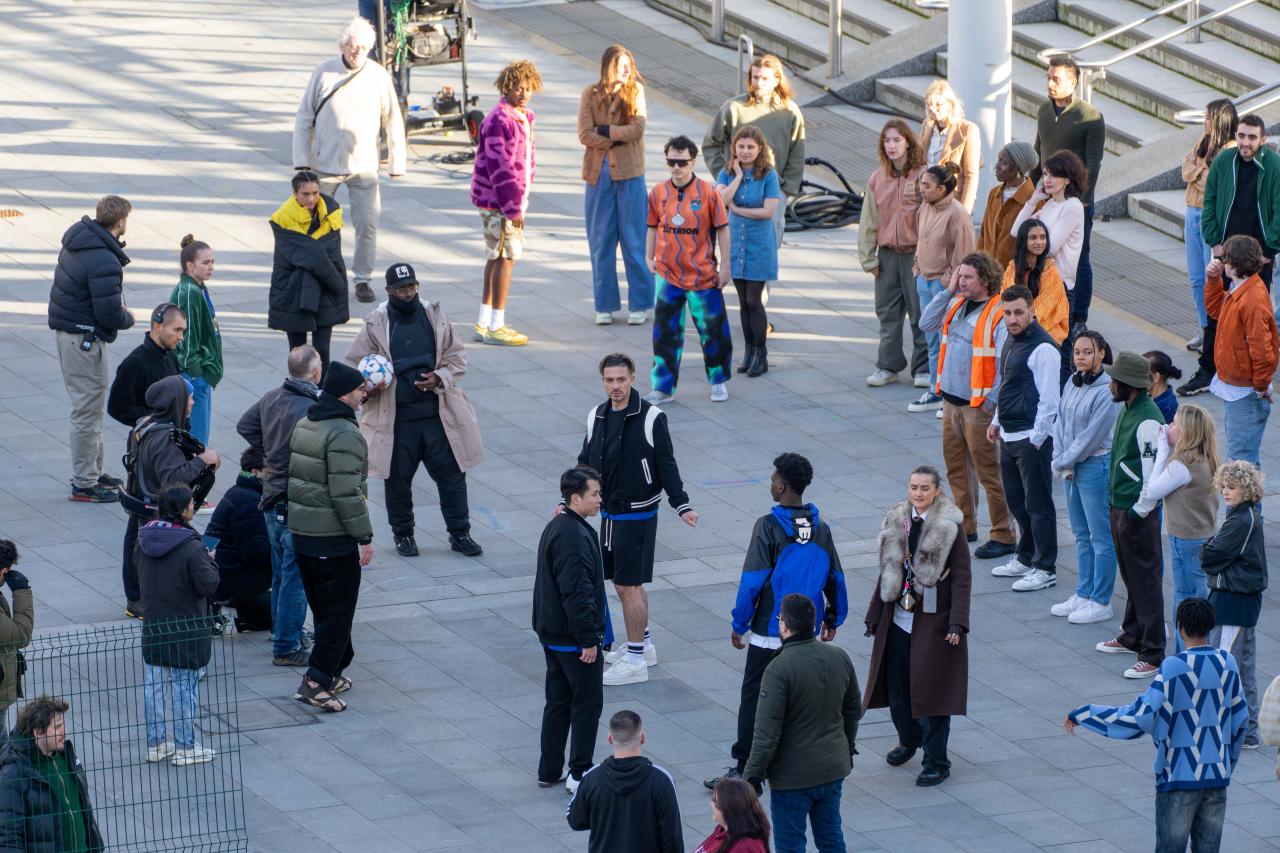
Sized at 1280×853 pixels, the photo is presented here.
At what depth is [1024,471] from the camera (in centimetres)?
1264

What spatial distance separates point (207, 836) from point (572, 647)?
73.3 inches

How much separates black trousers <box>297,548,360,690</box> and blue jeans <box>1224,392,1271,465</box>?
5.30m

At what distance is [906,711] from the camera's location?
35.4 feet

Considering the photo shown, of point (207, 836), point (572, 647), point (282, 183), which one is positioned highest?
point (282, 183)

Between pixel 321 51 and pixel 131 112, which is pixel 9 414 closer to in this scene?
pixel 131 112

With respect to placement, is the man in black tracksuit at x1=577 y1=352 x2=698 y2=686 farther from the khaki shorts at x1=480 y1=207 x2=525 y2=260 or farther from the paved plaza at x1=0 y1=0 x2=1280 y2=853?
the khaki shorts at x1=480 y1=207 x2=525 y2=260

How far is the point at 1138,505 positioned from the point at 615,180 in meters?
6.02

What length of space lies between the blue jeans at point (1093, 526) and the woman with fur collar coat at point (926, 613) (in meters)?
1.82

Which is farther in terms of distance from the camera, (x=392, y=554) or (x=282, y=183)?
(x=282, y=183)

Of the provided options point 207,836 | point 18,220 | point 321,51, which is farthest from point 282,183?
point 207,836

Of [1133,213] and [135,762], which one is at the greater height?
[1133,213]

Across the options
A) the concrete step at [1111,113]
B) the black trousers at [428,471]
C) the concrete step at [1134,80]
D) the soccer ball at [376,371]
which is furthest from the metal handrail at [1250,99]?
the soccer ball at [376,371]

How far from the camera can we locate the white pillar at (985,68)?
17.4m

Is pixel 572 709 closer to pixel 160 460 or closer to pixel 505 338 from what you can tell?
pixel 160 460
